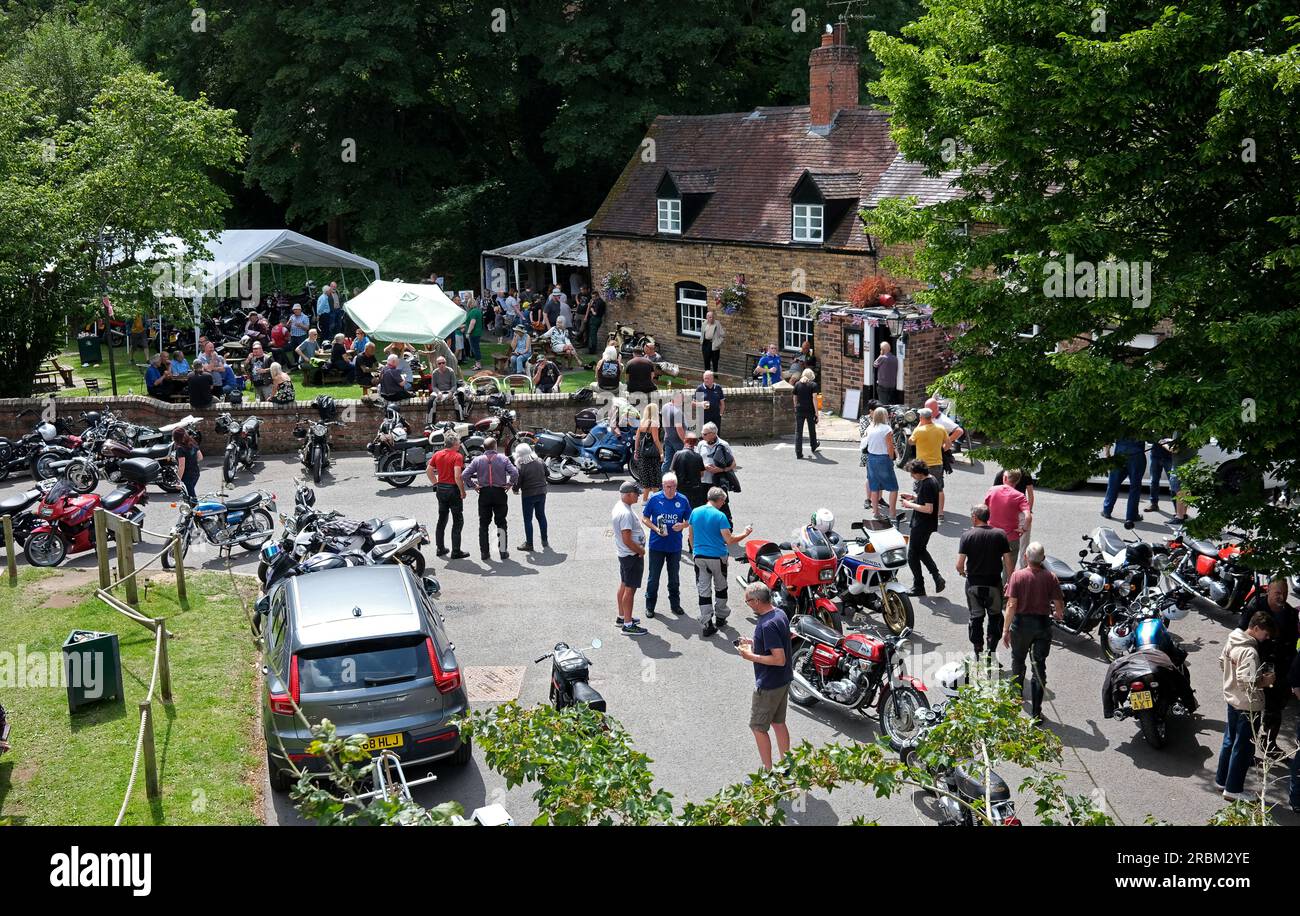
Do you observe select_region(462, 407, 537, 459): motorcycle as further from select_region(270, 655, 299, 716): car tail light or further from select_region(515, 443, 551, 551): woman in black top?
select_region(270, 655, 299, 716): car tail light

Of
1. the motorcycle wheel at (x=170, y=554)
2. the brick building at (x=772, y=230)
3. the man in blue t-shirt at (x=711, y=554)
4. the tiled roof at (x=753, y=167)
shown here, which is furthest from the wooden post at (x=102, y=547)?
the tiled roof at (x=753, y=167)

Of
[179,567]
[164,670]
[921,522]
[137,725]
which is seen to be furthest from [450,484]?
[921,522]

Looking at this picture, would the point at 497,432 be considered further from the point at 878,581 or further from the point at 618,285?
the point at 618,285

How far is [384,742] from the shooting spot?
921cm

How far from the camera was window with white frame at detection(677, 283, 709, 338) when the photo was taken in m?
31.5

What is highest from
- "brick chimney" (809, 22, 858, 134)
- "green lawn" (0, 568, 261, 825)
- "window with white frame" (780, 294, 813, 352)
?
"brick chimney" (809, 22, 858, 134)

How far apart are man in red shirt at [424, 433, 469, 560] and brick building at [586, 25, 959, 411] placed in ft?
37.6

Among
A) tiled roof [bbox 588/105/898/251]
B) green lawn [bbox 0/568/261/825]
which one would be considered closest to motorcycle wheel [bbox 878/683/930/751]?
green lawn [bbox 0/568/261/825]

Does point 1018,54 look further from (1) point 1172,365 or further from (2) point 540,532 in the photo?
(2) point 540,532

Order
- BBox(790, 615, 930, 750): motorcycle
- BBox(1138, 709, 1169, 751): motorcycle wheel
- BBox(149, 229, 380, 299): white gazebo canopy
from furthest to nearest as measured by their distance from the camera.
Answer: BBox(149, 229, 380, 299): white gazebo canopy → BBox(1138, 709, 1169, 751): motorcycle wheel → BBox(790, 615, 930, 750): motorcycle

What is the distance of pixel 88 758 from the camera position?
1012 centimetres

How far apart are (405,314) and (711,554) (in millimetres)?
12625
